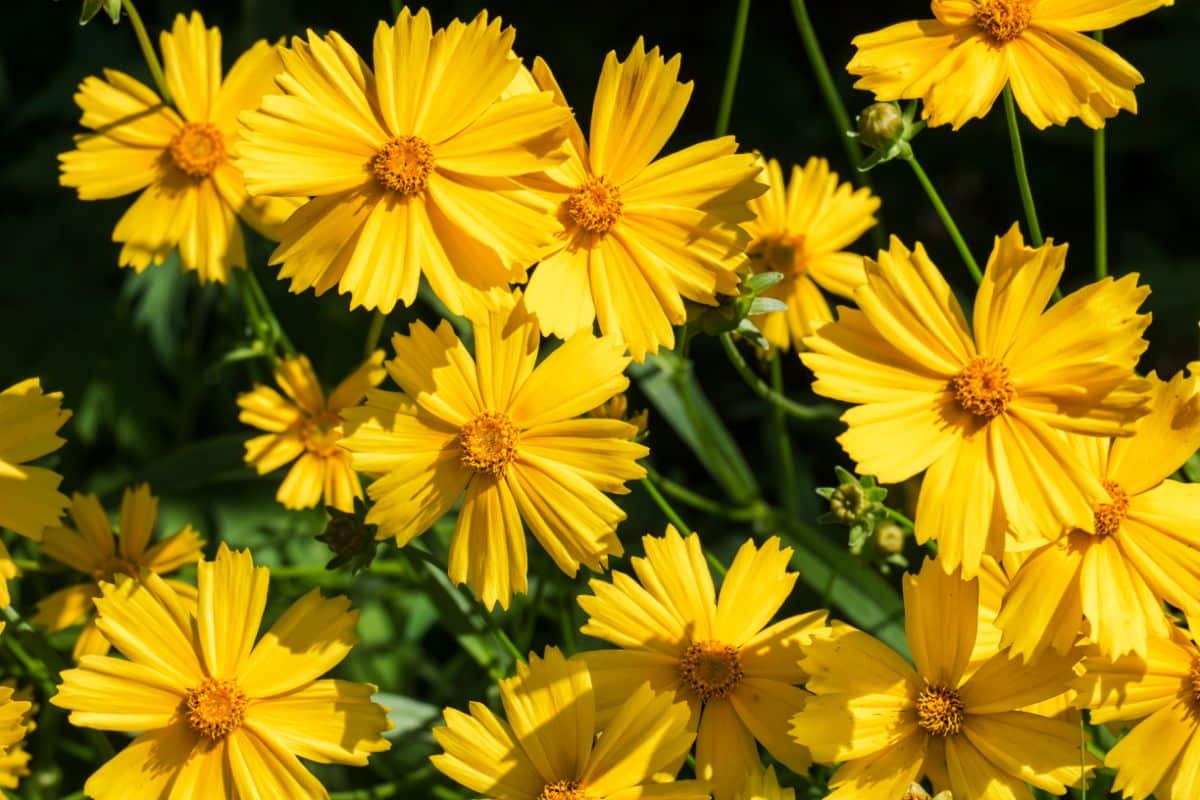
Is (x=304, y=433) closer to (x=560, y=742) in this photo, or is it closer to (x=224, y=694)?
(x=224, y=694)

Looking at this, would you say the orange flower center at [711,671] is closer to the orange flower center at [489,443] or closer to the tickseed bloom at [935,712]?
the tickseed bloom at [935,712]

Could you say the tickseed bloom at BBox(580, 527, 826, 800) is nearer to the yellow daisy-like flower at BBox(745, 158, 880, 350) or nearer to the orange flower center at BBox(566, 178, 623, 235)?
the orange flower center at BBox(566, 178, 623, 235)

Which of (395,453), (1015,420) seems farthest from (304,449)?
(1015,420)

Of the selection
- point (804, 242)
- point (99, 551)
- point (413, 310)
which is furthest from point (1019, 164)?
point (99, 551)

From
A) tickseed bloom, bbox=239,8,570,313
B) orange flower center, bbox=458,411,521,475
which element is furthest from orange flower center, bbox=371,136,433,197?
orange flower center, bbox=458,411,521,475

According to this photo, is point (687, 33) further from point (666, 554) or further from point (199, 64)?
point (666, 554)
